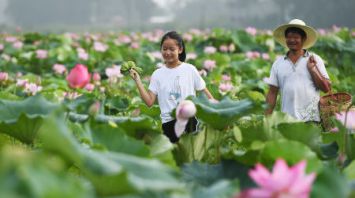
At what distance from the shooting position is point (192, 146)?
2.09m

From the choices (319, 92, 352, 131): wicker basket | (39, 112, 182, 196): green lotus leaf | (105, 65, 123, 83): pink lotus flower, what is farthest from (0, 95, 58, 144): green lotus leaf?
(105, 65, 123, 83): pink lotus flower

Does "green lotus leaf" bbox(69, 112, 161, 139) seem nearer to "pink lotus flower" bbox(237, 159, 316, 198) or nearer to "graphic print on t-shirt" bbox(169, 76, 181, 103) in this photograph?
"pink lotus flower" bbox(237, 159, 316, 198)

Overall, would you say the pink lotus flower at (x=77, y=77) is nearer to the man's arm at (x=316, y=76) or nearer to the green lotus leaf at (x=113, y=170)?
the green lotus leaf at (x=113, y=170)

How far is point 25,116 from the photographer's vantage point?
1.90m

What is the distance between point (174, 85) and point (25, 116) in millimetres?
1301

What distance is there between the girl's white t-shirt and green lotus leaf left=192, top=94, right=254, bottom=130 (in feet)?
3.09

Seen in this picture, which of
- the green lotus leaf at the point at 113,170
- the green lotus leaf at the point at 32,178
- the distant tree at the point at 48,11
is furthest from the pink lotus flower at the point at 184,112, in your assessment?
the distant tree at the point at 48,11

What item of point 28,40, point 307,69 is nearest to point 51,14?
point 28,40

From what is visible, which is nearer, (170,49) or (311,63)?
(170,49)

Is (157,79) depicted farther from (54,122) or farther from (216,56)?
(216,56)

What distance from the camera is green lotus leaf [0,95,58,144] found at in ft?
6.37

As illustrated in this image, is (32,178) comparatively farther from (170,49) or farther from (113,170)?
(170,49)

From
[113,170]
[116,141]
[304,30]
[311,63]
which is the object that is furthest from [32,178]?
[304,30]

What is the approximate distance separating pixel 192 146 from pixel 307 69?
153 cm
